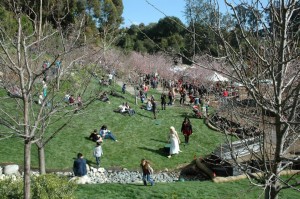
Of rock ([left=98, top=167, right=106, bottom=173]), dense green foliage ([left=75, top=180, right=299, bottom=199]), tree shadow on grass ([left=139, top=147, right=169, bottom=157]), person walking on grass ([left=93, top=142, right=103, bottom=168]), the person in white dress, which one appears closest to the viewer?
dense green foliage ([left=75, top=180, right=299, bottom=199])

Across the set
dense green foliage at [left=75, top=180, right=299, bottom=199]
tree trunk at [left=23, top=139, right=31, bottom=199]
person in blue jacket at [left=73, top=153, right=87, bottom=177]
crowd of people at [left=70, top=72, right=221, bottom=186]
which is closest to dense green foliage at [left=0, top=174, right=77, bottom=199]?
dense green foliage at [left=75, top=180, right=299, bottom=199]

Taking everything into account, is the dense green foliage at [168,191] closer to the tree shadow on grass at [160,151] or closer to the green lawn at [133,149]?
the green lawn at [133,149]

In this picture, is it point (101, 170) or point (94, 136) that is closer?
point (101, 170)

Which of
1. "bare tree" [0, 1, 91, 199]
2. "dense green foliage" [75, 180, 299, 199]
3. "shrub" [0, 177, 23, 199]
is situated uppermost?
"bare tree" [0, 1, 91, 199]

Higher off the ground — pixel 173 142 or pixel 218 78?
pixel 218 78

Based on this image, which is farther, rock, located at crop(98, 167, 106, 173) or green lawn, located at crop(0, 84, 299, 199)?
rock, located at crop(98, 167, 106, 173)

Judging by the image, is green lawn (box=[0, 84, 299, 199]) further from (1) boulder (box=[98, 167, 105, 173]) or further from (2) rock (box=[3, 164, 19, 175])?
(2) rock (box=[3, 164, 19, 175])

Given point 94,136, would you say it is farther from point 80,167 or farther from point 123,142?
point 80,167

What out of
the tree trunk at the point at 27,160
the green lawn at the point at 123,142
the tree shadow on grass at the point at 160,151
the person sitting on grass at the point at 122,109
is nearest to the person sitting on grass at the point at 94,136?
the green lawn at the point at 123,142

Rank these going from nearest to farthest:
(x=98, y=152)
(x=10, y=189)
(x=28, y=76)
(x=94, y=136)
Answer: (x=28, y=76) → (x=10, y=189) → (x=98, y=152) → (x=94, y=136)

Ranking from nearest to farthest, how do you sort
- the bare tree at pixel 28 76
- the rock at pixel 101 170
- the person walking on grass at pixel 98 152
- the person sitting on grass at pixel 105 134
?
the bare tree at pixel 28 76 < the rock at pixel 101 170 < the person walking on grass at pixel 98 152 < the person sitting on grass at pixel 105 134

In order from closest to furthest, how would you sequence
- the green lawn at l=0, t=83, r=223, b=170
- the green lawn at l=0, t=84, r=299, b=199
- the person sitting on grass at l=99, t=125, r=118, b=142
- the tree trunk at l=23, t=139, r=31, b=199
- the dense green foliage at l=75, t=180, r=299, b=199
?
the tree trunk at l=23, t=139, r=31, b=199, the dense green foliage at l=75, t=180, r=299, b=199, the green lawn at l=0, t=84, r=299, b=199, the green lawn at l=0, t=83, r=223, b=170, the person sitting on grass at l=99, t=125, r=118, b=142

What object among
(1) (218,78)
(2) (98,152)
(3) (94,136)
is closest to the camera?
(1) (218,78)

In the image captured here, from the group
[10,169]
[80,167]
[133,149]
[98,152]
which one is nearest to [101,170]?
[98,152]
